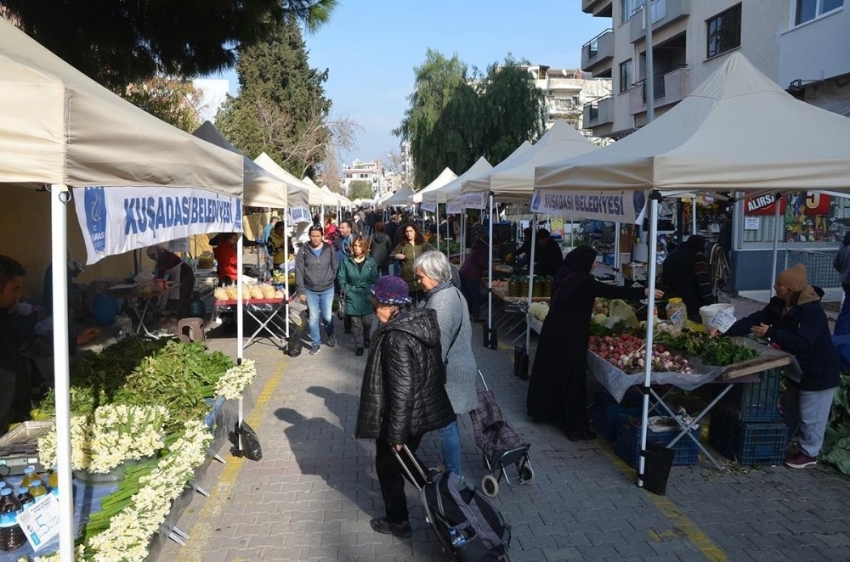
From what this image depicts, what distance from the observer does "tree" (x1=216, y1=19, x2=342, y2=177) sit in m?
36.0

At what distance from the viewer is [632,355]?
585 cm

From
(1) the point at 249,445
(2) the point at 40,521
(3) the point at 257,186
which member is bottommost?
(1) the point at 249,445

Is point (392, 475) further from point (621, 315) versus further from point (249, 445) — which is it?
point (621, 315)

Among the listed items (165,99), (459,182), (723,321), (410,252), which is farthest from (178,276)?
(165,99)

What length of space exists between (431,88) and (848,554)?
3319 centimetres

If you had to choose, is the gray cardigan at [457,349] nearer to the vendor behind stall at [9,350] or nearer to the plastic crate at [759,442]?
the plastic crate at [759,442]

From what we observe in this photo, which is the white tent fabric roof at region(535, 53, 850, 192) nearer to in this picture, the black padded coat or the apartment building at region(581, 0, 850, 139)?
the black padded coat

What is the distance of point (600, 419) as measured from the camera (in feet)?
20.4

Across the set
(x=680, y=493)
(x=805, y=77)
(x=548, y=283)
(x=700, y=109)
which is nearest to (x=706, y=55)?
(x=805, y=77)

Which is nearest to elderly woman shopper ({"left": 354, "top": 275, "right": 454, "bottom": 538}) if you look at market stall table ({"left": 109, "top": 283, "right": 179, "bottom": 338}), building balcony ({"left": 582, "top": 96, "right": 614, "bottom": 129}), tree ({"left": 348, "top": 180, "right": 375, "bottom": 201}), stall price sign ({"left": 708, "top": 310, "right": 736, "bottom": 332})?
stall price sign ({"left": 708, "top": 310, "right": 736, "bottom": 332})

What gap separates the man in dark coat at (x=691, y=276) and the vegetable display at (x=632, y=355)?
6.21ft

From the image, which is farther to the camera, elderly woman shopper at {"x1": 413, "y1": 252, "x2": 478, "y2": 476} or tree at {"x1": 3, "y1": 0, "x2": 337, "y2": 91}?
tree at {"x1": 3, "y1": 0, "x2": 337, "y2": 91}

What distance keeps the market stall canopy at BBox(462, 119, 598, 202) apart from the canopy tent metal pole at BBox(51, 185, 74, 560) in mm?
7322

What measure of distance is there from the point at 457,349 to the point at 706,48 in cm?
2155
